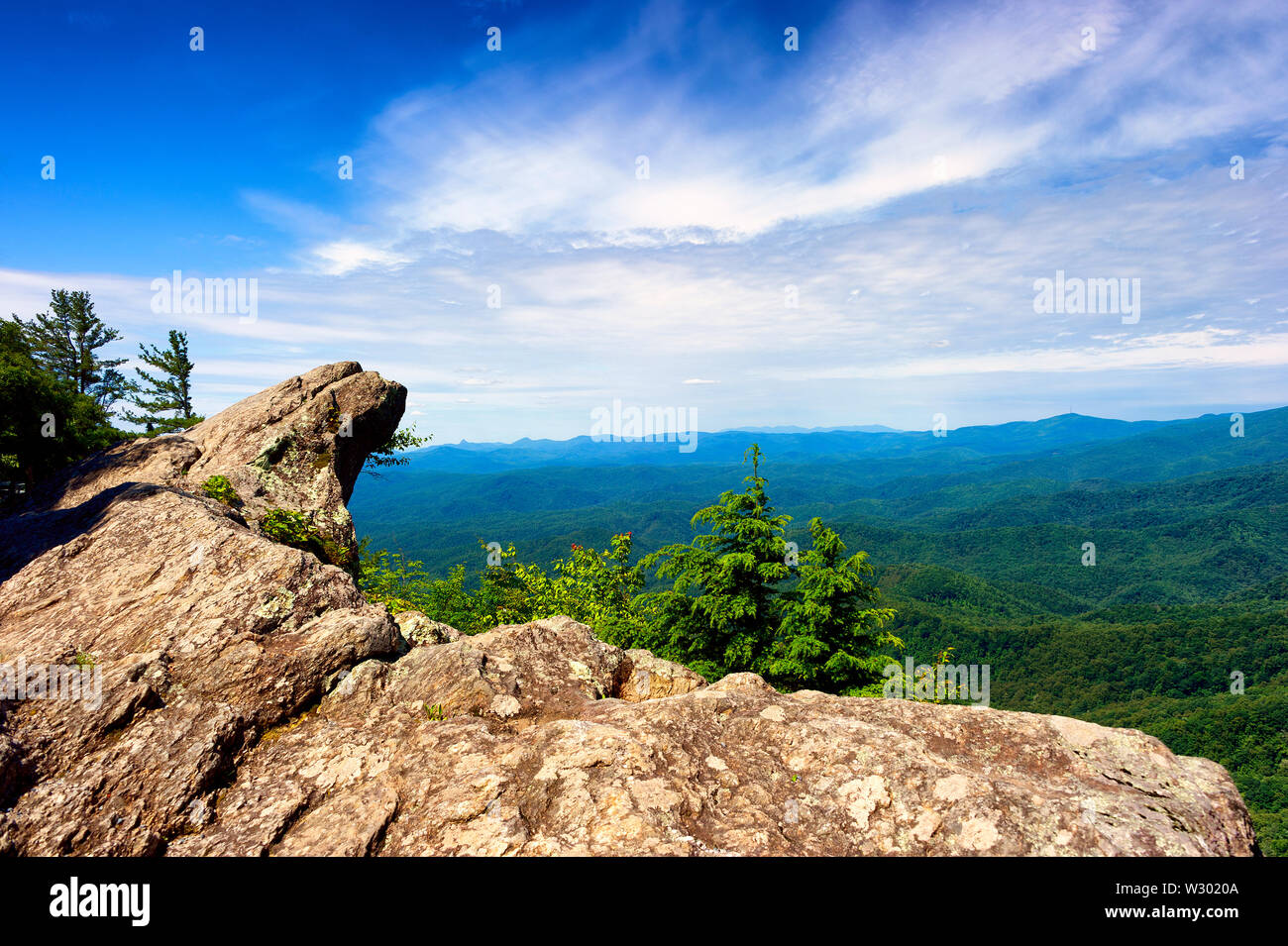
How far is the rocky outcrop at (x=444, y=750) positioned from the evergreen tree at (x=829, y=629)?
8665mm

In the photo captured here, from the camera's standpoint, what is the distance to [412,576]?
22484mm

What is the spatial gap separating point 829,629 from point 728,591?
3.45 m

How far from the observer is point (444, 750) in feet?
18.4

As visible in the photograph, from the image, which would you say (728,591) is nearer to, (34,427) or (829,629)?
Result: (829,629)

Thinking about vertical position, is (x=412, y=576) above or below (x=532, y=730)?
below

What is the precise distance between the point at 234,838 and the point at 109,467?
42.1ft

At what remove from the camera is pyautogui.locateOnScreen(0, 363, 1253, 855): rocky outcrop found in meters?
4.57

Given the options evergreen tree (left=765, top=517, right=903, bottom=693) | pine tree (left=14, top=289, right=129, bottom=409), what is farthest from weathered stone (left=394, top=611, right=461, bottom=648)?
pine tree (left=14, top=289, right=129, bottom=409)

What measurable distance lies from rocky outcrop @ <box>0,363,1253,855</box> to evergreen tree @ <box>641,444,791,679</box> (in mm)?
9165

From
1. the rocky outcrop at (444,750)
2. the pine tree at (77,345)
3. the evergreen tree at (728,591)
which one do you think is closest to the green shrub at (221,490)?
the rocky outcrop at (444,750)

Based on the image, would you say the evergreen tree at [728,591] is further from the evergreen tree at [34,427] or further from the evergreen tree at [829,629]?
the evergreen tree at [34,427]
